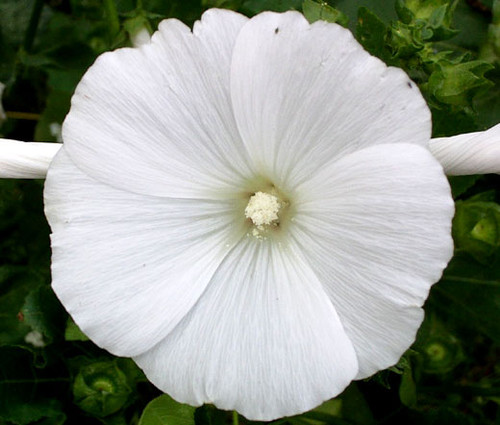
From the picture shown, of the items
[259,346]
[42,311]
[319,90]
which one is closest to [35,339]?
[42,311]

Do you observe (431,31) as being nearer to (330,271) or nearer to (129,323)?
(330,271)

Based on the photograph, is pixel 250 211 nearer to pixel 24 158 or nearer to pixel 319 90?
pixel 319 90

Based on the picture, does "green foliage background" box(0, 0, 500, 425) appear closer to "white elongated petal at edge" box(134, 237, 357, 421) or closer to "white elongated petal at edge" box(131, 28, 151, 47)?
"white elongated petal at edge" box(131, 28, 151, 47)

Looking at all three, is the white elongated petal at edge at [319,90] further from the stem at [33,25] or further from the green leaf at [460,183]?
the stem at [33,25]

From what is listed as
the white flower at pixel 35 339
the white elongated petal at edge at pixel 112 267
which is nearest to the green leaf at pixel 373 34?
the white elongated petal at edge at pixel 112 267

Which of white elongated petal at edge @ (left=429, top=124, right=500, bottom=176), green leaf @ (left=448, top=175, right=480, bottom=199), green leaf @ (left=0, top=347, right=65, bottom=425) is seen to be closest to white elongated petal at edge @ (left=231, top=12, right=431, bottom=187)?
white elongated petal at edge @ (left=429, top=124, right=500, bottom=176)

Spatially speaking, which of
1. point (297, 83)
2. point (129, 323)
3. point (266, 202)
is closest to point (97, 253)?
point (129, 323)
